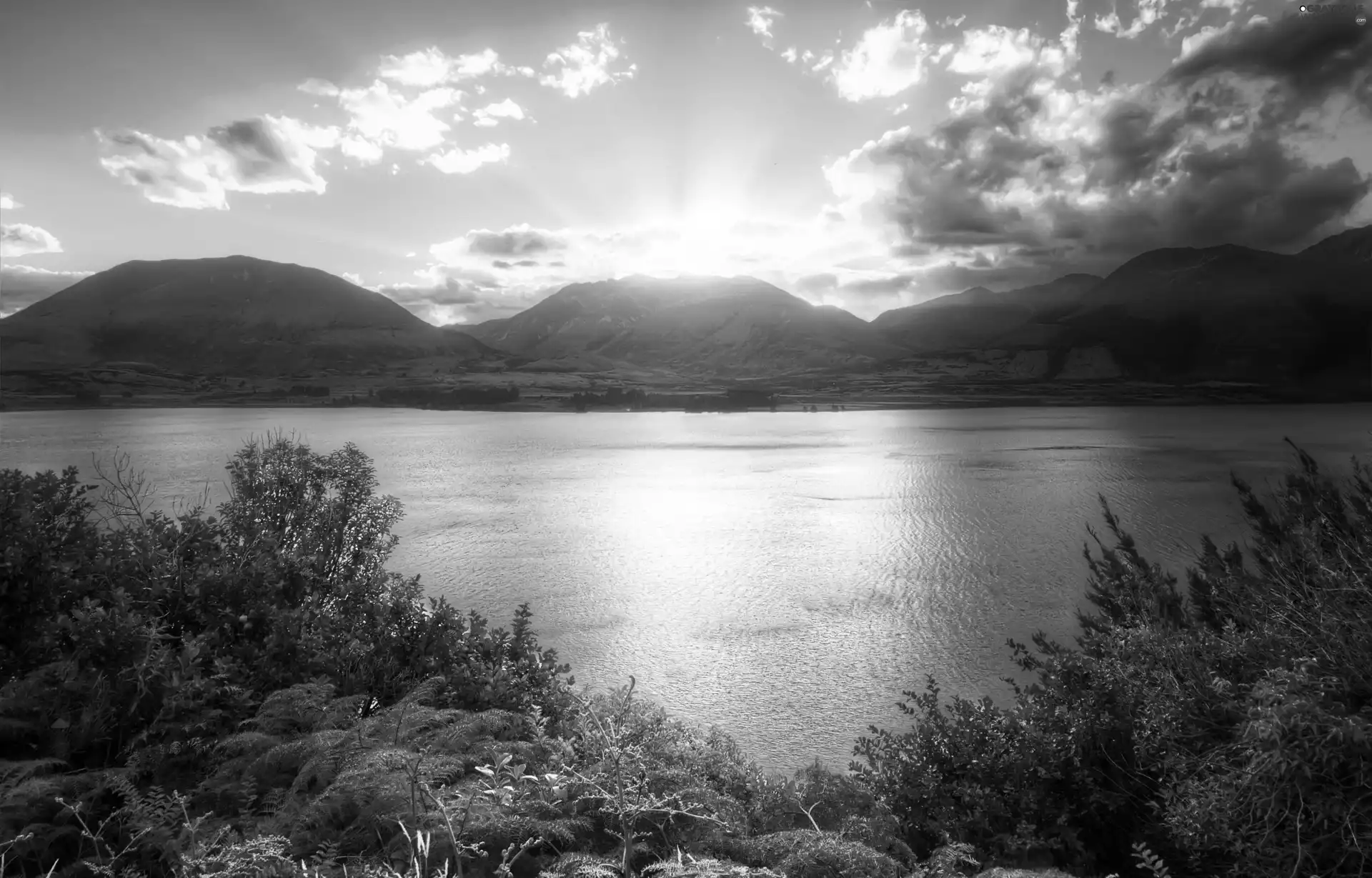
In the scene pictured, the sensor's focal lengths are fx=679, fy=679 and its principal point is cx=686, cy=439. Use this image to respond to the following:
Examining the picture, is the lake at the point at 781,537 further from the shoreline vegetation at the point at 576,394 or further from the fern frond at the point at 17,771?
the shoreline vegetation at the point at 576,394

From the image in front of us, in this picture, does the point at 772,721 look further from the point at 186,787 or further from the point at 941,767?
the point at 186,787

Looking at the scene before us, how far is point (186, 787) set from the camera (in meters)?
5.18

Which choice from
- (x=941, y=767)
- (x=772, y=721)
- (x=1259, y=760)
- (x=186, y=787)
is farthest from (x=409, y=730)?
(x=772, y=721)

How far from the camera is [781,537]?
94.6ft

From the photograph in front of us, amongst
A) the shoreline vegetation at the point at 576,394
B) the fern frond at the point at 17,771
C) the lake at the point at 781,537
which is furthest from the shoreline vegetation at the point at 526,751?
the shoreline vegetation at the point at 576,394

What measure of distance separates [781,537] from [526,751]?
78.1 ft

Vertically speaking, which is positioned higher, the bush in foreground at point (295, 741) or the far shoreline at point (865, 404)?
the far shoreline at point (865, 404)

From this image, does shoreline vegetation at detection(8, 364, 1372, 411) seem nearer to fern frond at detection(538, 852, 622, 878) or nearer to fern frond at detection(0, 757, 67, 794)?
fern frond at detection(0, 757, 67, 794)

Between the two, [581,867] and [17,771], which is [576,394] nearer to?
[17,771]

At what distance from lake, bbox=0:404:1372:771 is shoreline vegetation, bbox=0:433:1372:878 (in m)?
5.49

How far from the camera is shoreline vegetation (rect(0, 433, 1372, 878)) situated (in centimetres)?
407

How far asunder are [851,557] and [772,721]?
1308 cm

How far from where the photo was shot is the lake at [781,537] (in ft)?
50.6

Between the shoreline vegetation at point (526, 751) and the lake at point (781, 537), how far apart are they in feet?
18.0
